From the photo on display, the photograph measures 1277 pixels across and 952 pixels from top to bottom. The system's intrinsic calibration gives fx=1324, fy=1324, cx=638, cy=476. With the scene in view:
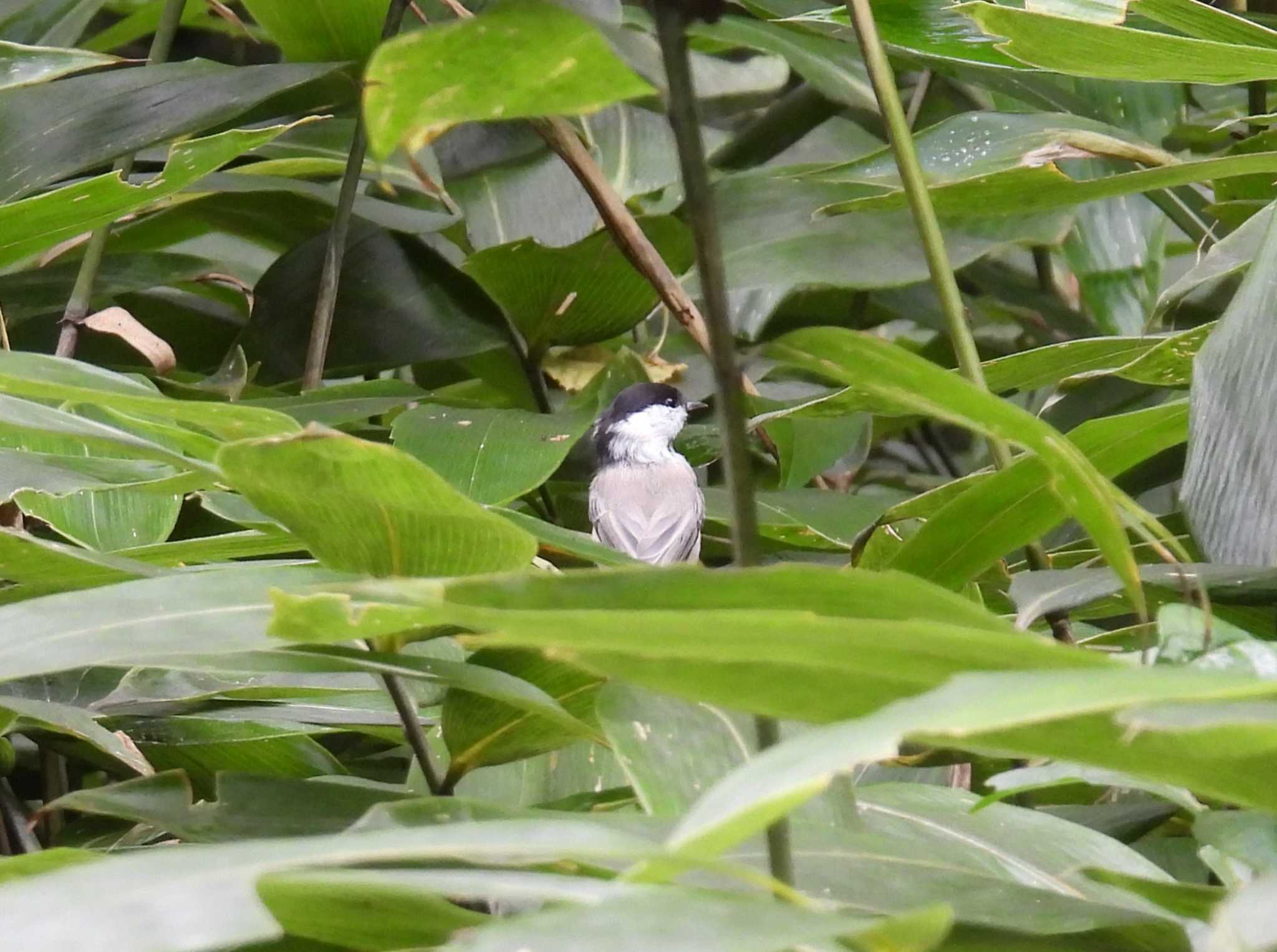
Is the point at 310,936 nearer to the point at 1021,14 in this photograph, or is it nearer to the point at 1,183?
the point at 1021,14

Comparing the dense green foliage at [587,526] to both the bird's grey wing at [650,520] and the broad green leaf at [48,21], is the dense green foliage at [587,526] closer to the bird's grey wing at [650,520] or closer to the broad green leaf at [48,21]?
the broad green leaf at [48,21]

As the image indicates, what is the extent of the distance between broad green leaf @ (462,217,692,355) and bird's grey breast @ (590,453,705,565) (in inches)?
15.1

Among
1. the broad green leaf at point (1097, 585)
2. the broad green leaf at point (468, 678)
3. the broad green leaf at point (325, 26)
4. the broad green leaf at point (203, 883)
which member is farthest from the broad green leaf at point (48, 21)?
the broad green leaf at point (203, 883)

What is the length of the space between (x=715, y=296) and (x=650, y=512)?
5.99 feet

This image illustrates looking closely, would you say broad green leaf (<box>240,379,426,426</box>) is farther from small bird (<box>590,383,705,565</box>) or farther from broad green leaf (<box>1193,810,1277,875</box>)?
broad green leaf (<box>1193,810,1277,875</box>)

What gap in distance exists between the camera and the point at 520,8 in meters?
0.31

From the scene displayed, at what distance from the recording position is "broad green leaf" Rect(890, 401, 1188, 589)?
1.82 feet

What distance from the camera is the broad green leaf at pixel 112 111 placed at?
1140 millimetres

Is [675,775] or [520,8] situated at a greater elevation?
[520,8]

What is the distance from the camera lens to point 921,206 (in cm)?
74

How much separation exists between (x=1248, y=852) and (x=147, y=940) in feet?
1.16

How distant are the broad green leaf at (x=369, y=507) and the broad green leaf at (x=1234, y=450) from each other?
32 centimetres

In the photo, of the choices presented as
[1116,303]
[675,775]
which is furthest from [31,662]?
[1116,303]

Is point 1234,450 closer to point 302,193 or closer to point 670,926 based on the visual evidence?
point 670,926
